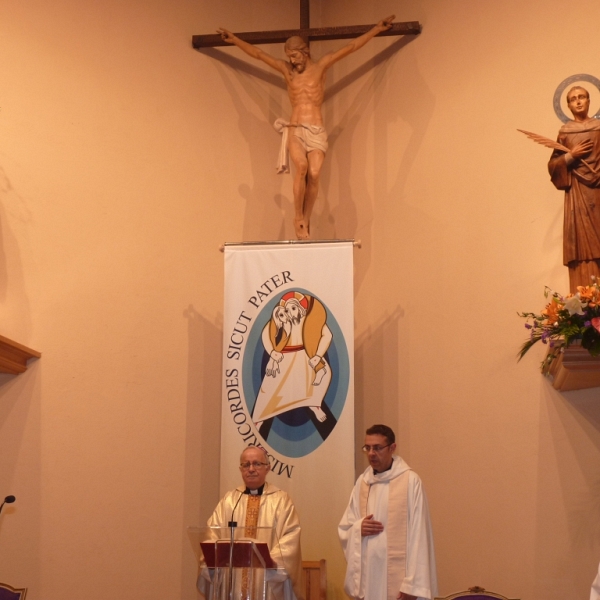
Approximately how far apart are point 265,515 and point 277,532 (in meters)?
0.14

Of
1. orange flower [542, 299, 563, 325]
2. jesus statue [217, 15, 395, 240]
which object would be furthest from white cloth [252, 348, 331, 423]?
orange flower [542, 299, 563, 325]

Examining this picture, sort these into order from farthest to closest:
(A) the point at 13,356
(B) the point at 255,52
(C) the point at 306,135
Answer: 1. (B) the point at 255,52
2. (C) the point at 306,135
3. (A) the point at 13,356

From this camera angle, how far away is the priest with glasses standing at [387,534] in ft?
16.7

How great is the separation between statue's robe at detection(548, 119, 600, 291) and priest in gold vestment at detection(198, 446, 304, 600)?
233 cm

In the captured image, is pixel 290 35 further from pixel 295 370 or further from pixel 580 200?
pixel 580 200

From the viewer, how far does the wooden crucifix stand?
7406 millimetres

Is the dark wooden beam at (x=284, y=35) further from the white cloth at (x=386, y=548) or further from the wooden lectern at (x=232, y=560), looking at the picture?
the wooden lectern at (x=232, y=560)

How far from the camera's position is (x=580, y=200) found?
5.76m

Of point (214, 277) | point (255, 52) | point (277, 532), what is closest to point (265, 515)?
point (277, 532)

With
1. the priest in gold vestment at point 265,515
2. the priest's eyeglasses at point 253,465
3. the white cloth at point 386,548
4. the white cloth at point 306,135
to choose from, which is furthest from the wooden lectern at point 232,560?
the white cloth at point 306,135

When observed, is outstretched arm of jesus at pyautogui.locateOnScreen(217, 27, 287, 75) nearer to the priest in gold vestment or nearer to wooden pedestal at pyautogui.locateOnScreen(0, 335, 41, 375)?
wooden pedestal at pyautogui.locateOnScreen(0, 335, 41, 375)

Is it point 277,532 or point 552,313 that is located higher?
point 552,313

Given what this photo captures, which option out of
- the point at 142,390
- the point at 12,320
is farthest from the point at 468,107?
the point at 12,320

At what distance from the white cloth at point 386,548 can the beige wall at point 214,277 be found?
1.10 m
